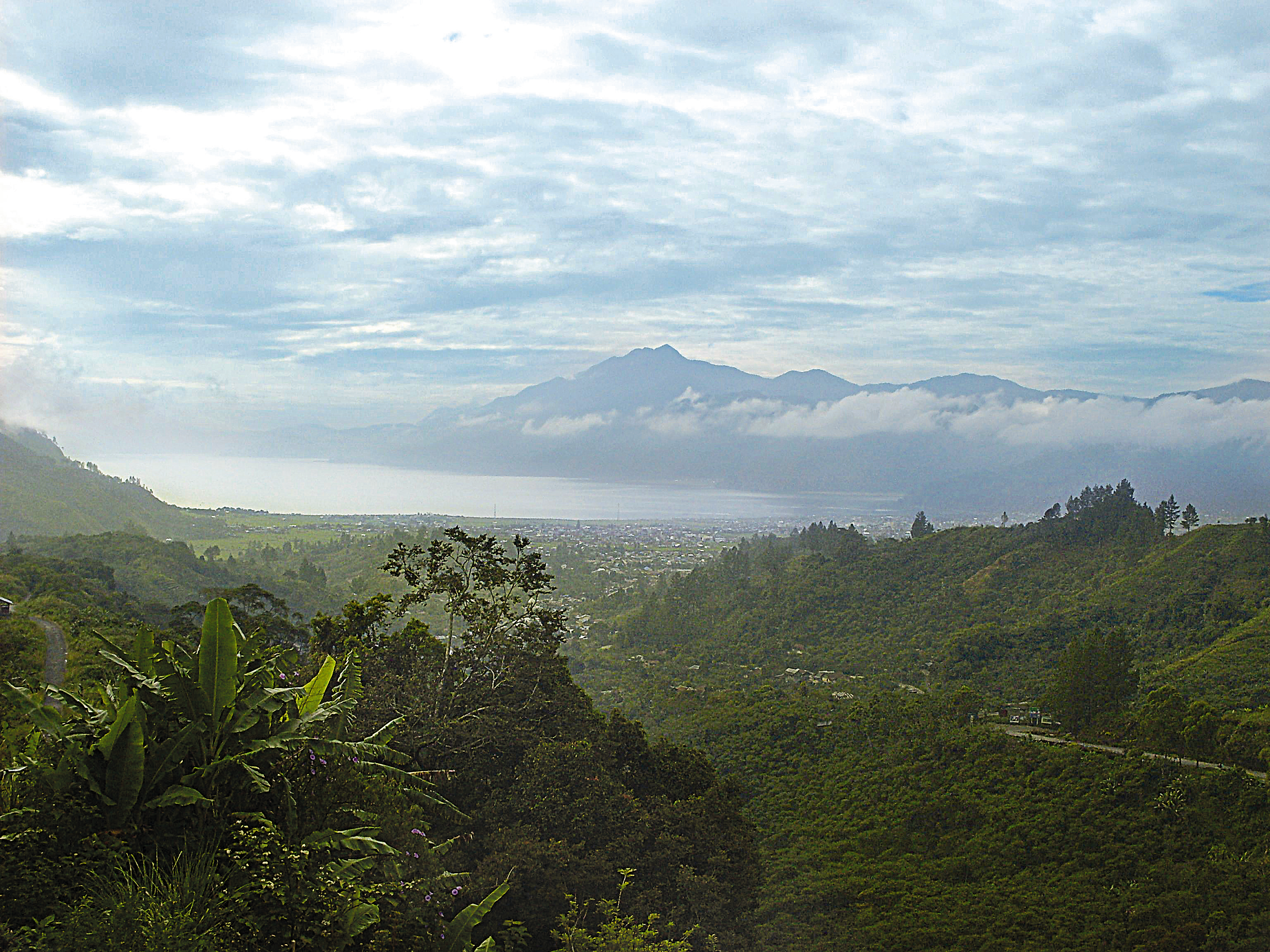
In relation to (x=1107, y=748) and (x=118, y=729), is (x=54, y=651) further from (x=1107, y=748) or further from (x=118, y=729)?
(x=1107, y=748)

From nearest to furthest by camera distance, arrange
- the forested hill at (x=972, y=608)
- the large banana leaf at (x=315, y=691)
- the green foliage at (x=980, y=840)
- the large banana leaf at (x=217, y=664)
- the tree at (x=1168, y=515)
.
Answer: the large banana leaf at (x=217, y=664)
the large banana leaf at (x=315, y=691)
the green foliage at (x=980, y=840)
the forested hill at (x=972, y=608)
the tree at (x=1168, y=515)

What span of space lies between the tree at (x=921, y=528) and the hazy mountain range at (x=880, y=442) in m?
5.82

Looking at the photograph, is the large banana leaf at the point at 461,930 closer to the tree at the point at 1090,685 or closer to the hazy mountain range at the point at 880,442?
the tree at the point at 1090,685

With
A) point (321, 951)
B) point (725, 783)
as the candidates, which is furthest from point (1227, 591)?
point (321, 951)

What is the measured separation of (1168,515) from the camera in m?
22.8

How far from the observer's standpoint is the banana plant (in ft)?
8.24

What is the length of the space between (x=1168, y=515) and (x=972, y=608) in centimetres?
648

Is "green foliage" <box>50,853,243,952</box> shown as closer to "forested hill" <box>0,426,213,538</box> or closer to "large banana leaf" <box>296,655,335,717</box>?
"large banana leaf" <box>296,655,335,717</box>

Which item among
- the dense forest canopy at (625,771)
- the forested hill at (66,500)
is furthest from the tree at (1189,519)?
the forested hill at (66,500)

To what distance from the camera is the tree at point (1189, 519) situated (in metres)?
22.3

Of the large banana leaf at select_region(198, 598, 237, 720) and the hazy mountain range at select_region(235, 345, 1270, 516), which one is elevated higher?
the hazy mountain range at select_region(235, 345, 1270, 516)

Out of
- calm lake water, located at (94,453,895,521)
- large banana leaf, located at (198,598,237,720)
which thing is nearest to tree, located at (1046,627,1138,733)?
calm lake water, located at (94,453,895,521)

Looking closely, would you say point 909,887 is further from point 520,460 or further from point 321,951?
point 520,460

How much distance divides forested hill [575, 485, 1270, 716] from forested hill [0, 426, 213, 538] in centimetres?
2264
